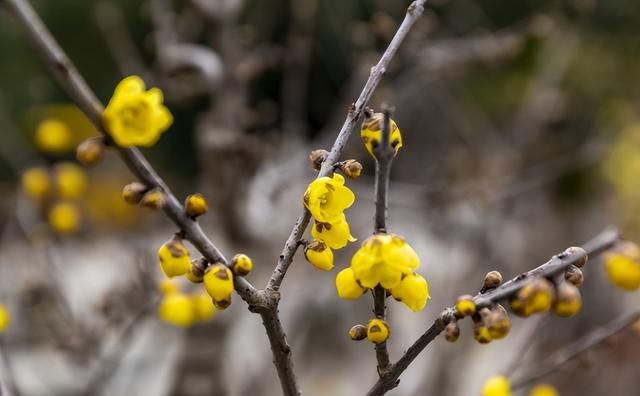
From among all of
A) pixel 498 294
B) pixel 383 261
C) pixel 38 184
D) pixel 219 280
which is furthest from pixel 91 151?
pixel 38 184

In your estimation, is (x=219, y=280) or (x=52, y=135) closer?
(x=219, y=280)

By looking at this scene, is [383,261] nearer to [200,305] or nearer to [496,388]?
[496,388]

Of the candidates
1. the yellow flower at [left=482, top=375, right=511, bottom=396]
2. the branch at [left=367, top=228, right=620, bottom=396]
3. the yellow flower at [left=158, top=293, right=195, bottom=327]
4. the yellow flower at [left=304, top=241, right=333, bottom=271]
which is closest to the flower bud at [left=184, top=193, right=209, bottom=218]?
the yellow flower at [left=304, top=241, right=333, bottom=271]

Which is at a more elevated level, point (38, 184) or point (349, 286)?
point (38, 184)

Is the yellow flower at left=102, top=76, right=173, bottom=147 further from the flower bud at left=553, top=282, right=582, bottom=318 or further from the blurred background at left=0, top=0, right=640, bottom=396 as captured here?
the blurred background at left=0, top=0, right=640, bottom=396

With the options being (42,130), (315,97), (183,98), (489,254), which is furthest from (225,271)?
(315,97)

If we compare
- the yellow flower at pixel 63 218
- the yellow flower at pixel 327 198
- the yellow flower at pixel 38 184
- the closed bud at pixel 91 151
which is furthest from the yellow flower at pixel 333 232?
the yellow flower at pixel 38 184

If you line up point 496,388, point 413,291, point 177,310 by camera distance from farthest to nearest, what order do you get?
point 177,310, point 496,388, point 413,291
